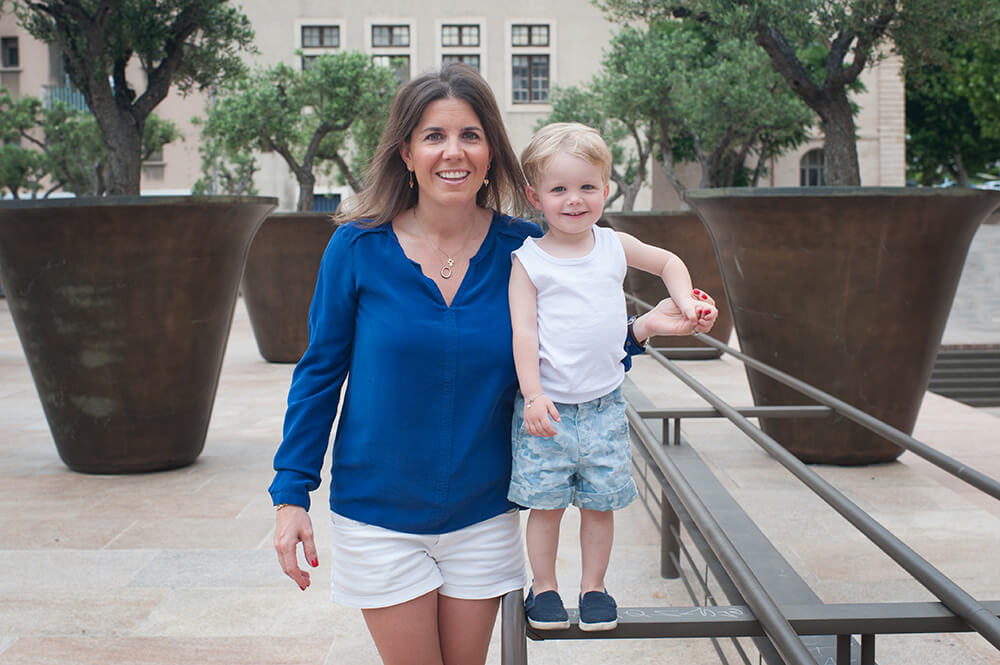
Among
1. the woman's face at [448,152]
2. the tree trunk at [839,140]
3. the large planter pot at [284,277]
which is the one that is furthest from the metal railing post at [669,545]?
the large planter pot at [284,277]

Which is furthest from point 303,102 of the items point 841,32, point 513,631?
point 513,631

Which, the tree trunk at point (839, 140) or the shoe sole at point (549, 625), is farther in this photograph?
the tree trunk at point (839, 140)

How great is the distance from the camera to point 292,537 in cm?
205

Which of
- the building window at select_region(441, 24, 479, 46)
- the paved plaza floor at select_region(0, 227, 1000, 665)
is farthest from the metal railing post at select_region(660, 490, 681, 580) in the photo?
the building window at select_region(441, 24, 479, 46)

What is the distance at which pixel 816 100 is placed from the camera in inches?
304

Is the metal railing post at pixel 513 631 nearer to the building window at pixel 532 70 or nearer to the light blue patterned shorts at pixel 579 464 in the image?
the light blue patterned shorts at pixel 579 464

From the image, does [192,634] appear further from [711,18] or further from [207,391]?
[711,18]

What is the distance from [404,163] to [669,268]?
57 cm

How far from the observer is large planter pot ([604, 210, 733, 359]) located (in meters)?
10.2

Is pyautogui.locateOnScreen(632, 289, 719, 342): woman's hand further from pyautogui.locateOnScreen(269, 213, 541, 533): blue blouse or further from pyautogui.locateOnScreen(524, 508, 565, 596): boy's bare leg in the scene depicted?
pyautogui.locateOnScreen(524, 508, 565, 596): boy's bare leg

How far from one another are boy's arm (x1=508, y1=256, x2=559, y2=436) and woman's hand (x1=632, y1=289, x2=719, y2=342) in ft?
0.71

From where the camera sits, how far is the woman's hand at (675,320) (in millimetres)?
1901

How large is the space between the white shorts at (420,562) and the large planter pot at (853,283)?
3.55m

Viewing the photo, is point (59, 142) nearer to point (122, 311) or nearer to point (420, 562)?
point (122, 311)
